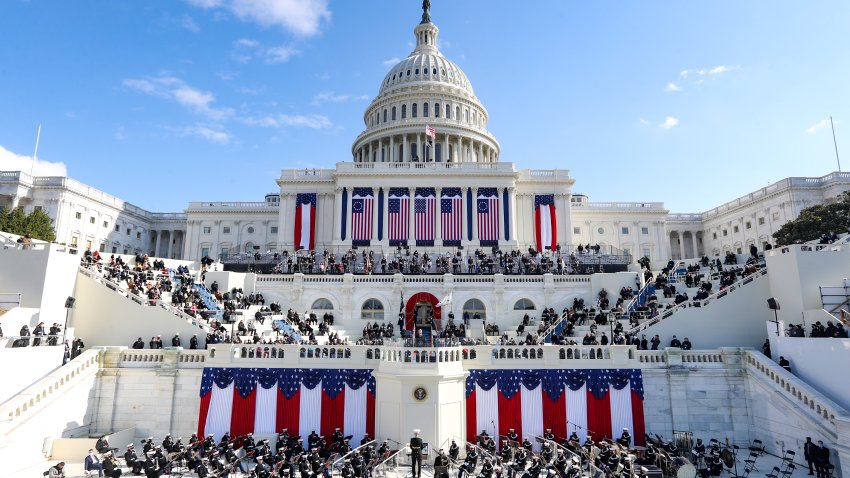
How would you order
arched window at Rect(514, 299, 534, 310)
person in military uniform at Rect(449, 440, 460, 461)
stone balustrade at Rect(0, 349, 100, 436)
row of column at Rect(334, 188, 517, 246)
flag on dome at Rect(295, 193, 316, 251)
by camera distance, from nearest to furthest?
stone balustrade at Rect(0, 349, 100, 436) < person in military uniform at Rect(449, 440, 460, 461) < arched window at Rect(514, 299, 534, 310) < row of column at Rect(334, 188, 517, 246) < flag on dome at Rect(295, 193, 316, 251)

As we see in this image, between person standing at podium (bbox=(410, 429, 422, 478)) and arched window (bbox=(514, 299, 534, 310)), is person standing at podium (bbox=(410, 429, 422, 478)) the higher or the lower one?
the lower one

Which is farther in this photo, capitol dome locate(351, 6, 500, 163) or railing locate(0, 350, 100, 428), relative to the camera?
capitol dome locate(351, 6, 500, 163)

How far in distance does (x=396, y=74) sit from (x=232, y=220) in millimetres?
37776

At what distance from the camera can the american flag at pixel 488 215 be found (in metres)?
60.9

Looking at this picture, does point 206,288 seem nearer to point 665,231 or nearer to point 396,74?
point 396,74

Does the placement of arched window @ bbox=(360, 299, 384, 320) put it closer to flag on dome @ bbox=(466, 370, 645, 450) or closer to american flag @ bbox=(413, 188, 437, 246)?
american flag @ bbox=(413, 188, 437, 246)

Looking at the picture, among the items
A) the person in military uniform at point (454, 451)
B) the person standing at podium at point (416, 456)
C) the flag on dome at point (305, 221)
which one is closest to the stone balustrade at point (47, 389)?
the person standing at podium at point (416, 456)

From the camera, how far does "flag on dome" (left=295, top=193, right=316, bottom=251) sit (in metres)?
62.9

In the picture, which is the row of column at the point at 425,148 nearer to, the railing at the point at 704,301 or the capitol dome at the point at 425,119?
the capitol dome at the point at 425,119

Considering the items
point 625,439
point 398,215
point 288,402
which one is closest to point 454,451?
point 625,439

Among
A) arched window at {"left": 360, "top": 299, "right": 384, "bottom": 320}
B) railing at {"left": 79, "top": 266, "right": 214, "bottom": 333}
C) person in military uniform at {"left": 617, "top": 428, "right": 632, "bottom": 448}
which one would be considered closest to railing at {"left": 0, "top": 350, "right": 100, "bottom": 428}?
railing at {"left": 79, "top": 266, "right": 214, "bottom": 333}

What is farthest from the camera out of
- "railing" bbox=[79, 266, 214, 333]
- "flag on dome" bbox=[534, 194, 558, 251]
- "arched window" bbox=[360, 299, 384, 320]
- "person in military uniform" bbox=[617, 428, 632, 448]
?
"flag on dome" bbox=[534, 194, 558, 251]

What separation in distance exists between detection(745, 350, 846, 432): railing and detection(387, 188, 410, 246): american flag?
40129 mm

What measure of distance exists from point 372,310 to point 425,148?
142ft
